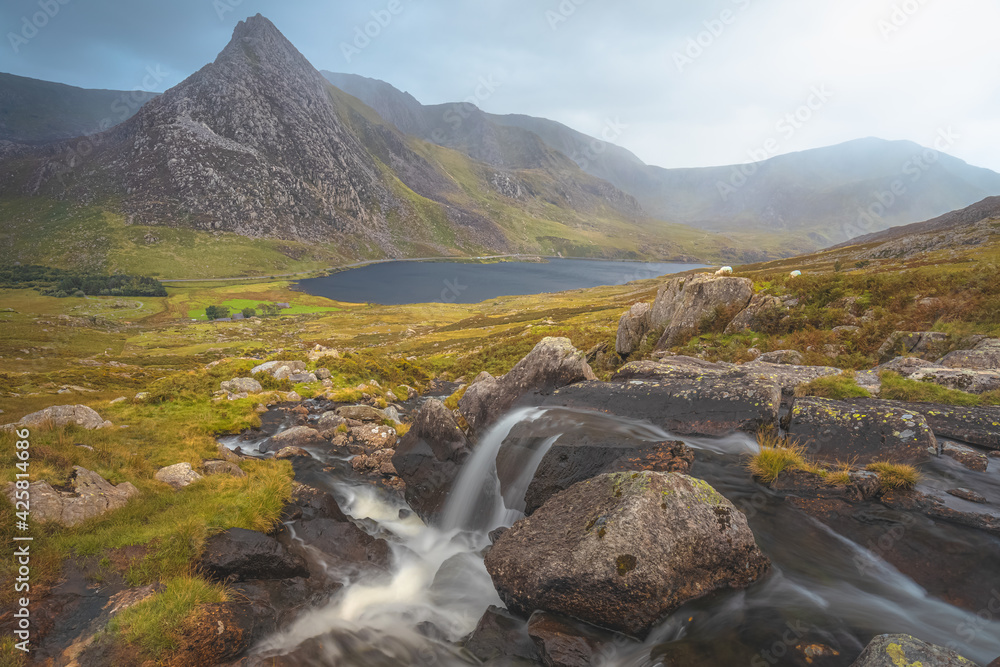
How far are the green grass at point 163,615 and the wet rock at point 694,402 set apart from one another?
1267 centimetres

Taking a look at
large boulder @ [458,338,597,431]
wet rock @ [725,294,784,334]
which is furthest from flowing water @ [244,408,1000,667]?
wet rock @ [725,294,784,334]

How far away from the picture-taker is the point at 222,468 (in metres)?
15.8

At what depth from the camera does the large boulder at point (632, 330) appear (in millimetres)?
28969

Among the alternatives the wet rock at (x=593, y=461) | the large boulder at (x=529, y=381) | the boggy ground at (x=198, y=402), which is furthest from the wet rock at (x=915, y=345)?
the wet rock at (x=593, y=461)

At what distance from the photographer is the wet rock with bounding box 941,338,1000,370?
13430 mm

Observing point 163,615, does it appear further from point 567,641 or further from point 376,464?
point 376,464

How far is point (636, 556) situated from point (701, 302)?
22.7 m

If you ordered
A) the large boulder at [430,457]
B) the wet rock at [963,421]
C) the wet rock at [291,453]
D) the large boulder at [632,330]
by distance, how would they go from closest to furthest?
the wet rock at [963,421] < the large boulder at [430,457] < the wet rock at [291,453] < the large boulder at [632,330]

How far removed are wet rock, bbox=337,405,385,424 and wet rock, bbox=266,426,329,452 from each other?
2.91m

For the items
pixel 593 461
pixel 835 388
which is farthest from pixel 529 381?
pixel 835 388

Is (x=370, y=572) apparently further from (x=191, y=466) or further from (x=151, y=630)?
(x=191, y=466)

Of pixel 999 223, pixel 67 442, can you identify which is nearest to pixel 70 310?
pixel 67 442

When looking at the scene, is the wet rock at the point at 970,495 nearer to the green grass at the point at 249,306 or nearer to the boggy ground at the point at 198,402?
the boggy ground at the point at 198,402

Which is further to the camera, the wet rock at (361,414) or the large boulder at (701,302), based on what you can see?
the large boulder at (701,302)
